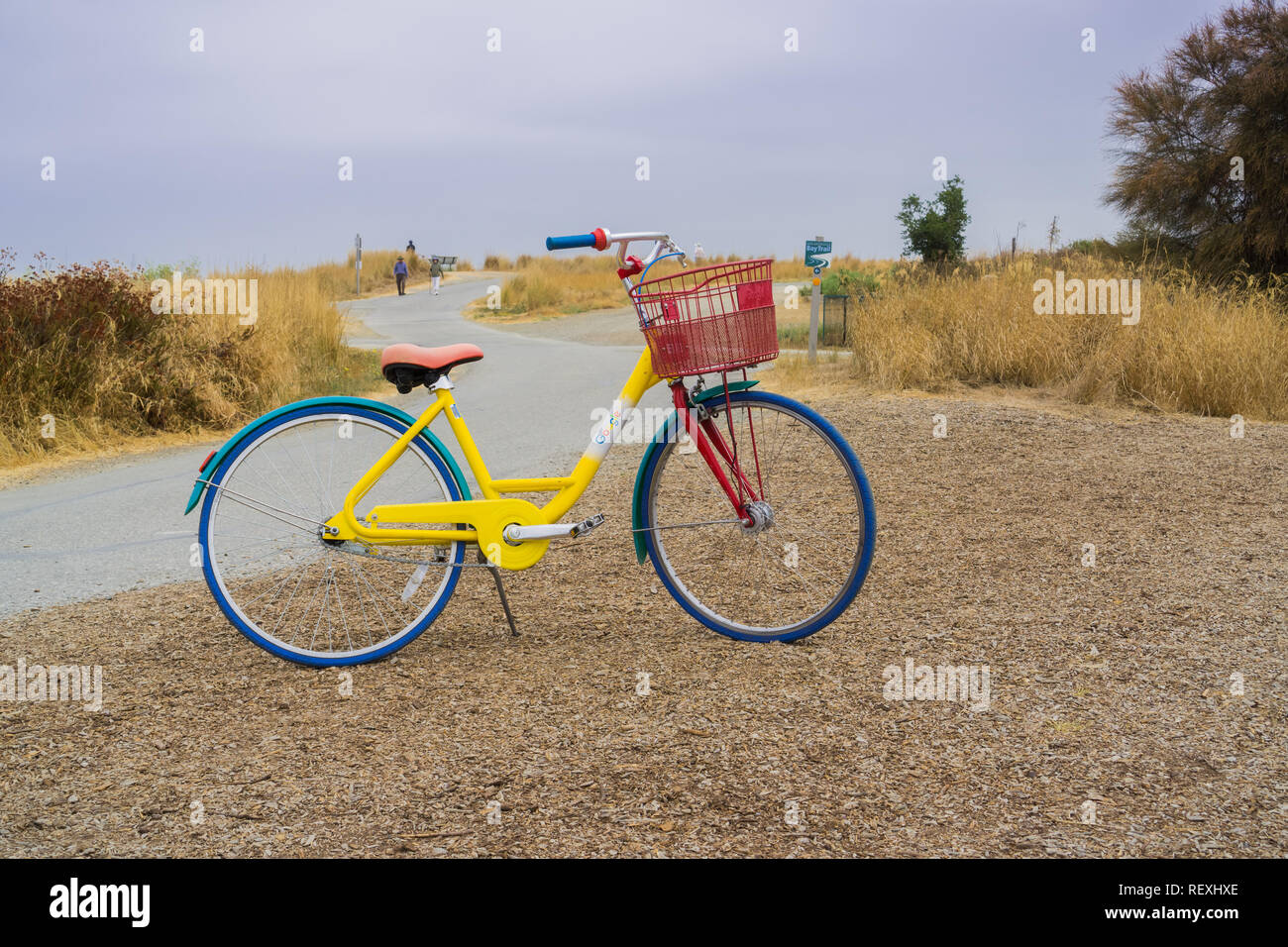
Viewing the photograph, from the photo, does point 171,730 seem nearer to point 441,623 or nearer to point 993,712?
point 441,623

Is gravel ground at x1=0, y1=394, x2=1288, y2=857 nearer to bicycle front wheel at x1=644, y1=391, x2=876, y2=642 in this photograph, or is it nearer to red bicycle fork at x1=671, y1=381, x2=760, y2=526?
bicycle front wheel at x1=644, y1=391, x2=876, y2=642

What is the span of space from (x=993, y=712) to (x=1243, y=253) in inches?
759

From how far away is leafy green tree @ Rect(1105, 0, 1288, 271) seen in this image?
19.2 metres

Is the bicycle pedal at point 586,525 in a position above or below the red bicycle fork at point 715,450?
below

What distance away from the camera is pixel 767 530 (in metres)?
4.28

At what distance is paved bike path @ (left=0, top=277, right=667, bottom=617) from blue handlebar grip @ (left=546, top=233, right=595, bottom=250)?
3.17 m

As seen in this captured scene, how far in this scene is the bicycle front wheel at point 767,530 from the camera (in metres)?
4.03

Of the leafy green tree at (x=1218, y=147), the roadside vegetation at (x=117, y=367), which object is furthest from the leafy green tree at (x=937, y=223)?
the roadside vegetation at (x=117, y=367)

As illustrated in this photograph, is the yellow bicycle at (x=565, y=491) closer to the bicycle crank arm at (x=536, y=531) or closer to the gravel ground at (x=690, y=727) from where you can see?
the bicycle crank arm at (x=536, y=531)

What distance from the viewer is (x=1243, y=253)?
19.5 meters

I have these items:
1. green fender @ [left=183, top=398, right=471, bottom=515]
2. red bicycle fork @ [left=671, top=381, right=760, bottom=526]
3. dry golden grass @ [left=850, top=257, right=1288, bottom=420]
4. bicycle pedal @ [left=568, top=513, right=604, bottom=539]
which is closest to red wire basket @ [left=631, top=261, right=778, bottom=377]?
red bicycle fork @ [left=671, top=381, right=760, bottom=526]

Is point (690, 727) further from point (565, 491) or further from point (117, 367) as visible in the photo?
point (117, 367)

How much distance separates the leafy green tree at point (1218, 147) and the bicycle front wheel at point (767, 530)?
52.9 ft
